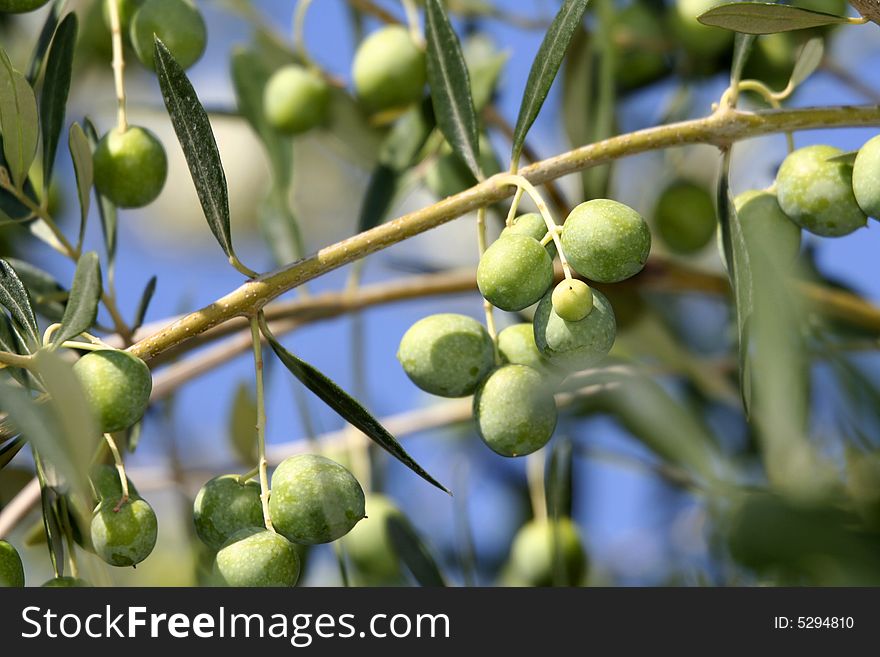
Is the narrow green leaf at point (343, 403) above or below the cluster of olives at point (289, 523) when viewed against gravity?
above

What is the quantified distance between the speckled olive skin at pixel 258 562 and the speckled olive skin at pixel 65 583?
16 centimetres

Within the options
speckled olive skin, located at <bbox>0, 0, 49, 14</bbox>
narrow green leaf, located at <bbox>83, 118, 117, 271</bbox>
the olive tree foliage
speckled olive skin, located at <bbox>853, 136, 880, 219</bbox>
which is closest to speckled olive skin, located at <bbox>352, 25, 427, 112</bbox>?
the olive tree foliage

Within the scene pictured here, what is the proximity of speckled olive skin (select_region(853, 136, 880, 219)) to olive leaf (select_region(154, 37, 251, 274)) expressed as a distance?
62cm

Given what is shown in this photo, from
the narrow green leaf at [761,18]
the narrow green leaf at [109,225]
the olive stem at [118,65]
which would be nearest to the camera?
the narrow green leaf at [761,18]

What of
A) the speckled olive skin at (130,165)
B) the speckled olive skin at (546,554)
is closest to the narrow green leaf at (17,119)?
the speckled olive skin at (130,165)

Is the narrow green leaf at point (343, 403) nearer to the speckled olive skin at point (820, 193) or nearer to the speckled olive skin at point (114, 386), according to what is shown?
the speckled olive skin at point (114, 386)

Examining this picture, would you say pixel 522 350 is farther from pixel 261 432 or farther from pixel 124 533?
pixel 124 533

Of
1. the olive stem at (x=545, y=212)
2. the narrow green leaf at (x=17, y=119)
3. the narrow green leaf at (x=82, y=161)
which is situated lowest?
the olive stem at (x=545, y=212)

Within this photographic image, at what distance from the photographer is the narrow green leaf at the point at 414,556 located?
57.3 inches

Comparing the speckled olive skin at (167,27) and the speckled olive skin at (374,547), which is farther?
the speckled olive skin at (374,547)
